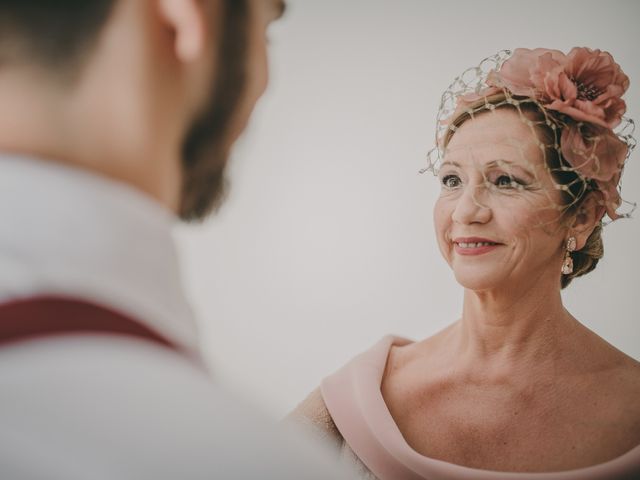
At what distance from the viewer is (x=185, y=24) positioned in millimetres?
442

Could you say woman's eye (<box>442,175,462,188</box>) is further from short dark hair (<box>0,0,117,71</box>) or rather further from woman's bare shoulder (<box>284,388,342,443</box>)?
short dark hair (<box>0,0,117,71</box>)

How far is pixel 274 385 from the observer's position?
4.85 ft

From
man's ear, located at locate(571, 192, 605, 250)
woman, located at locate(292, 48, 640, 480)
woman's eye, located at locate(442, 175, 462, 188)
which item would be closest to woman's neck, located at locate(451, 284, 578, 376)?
woman, located at locate(292, 48, 640, 480)

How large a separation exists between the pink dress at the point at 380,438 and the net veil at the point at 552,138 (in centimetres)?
41

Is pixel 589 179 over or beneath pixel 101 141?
over

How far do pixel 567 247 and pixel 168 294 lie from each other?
101cm

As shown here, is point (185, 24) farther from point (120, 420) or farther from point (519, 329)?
point (519, 329)

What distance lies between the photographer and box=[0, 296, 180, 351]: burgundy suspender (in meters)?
0.30

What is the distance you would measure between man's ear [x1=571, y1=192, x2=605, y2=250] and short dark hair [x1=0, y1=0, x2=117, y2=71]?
996mm

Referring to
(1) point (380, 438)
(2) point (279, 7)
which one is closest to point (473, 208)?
(1) point (380, 438)

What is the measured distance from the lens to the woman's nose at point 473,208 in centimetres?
119

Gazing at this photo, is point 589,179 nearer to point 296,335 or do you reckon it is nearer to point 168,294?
point 296,335

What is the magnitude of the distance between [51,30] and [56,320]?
8.7 inches

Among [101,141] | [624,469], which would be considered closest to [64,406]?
[101,141]
